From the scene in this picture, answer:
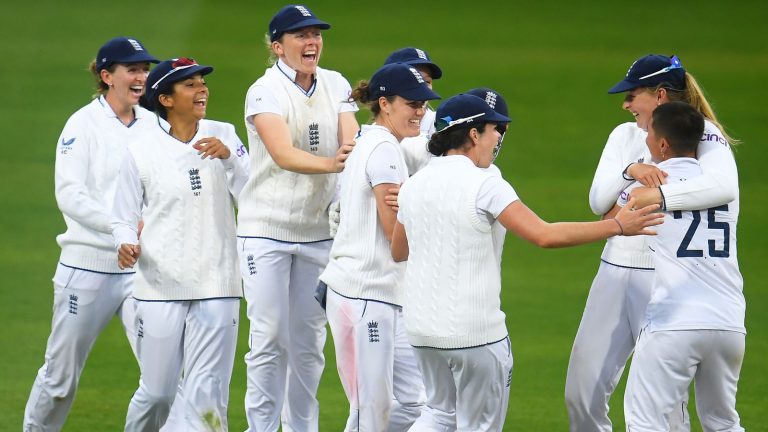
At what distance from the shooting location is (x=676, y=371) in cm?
545

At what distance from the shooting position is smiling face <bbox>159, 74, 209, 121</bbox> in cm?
620

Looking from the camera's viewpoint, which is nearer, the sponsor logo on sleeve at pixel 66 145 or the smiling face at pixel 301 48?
the smiling face at pixel 301 48

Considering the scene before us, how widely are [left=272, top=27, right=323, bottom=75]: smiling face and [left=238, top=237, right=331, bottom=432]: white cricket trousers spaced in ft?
2.92

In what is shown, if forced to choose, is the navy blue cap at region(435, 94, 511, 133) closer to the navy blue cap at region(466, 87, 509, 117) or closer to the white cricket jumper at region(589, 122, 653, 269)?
the navy blue cap at region(466, 87, 509, 117)

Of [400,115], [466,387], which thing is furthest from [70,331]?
[466,387]

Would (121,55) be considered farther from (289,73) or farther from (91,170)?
(289,73)

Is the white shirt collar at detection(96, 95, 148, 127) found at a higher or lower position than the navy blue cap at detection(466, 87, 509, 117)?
lower

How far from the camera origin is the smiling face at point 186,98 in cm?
620

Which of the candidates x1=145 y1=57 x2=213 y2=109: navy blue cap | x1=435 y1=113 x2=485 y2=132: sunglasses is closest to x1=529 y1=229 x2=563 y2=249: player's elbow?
x1=435 y1=113 x2=485 y2=132: sunglasses

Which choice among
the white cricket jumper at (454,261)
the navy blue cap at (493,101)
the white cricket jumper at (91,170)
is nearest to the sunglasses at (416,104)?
the navy blue cap at (493,101)

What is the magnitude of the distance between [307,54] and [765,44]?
11.9 m

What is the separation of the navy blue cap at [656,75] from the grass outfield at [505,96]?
2.39 m

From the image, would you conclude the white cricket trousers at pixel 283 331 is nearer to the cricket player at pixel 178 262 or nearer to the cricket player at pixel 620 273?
the cricket player at pixel 178 262

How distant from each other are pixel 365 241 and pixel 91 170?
1829 millimetres
